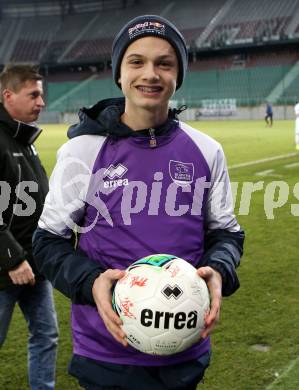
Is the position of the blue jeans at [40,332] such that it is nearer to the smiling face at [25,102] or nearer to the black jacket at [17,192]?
the black jacket at [17,192]

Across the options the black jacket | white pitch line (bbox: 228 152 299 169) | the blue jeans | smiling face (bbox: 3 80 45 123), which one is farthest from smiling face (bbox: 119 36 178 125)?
white pitch line (bbox: 228 152 299 169)

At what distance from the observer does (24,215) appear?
3.38 m

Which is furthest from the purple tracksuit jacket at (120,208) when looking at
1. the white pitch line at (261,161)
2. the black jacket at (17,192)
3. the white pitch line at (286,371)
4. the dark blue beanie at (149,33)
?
the white pitch line at (261,161)

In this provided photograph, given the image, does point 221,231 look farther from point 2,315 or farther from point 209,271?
point 2,315

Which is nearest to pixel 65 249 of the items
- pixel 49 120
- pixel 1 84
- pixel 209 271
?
pixel 209 271

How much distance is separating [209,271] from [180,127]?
2.02 ft

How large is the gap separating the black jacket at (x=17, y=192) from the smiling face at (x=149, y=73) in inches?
48.6

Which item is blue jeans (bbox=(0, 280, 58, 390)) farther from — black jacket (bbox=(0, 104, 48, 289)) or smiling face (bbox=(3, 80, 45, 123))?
smiling face (bbox=(3, 80, 45, 123))

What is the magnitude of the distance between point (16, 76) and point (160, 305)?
2.10 metres

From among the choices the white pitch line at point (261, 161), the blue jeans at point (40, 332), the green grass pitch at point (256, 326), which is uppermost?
the blue jeans at point (40, 332)

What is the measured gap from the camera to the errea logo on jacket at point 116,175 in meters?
2.19

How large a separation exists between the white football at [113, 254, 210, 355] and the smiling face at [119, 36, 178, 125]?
2.02 ft

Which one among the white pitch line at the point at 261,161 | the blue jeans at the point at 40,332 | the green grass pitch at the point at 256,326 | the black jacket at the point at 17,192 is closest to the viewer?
the black jacket at the point at 17,192

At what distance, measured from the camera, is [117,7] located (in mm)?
58719
